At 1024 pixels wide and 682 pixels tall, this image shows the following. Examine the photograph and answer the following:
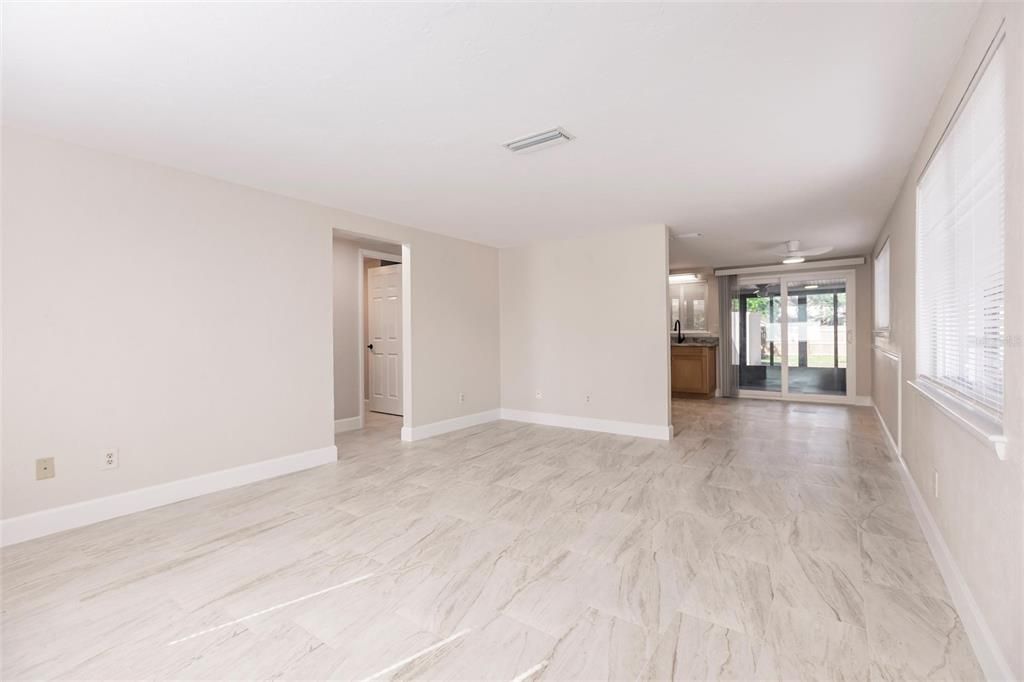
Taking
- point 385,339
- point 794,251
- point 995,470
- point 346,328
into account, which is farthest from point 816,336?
point 346,328

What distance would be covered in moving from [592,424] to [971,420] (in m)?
3.79

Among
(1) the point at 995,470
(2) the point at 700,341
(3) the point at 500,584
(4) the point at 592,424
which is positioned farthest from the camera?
(2) the point at 700,341

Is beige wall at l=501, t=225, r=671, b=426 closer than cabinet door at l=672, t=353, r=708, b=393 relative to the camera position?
Yes

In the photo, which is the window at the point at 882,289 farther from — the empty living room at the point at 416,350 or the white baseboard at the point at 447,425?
the white baseboard at the point at 447,425

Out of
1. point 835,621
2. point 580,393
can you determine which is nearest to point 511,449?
point 580,393

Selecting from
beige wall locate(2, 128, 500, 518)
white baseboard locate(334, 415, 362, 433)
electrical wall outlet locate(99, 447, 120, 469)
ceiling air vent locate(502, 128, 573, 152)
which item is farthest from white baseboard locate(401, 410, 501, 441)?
ceiling air vent locate(502, 128, 573, 152)

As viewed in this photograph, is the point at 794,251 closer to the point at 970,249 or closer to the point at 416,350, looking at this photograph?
the point at 970,249

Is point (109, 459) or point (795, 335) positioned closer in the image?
point (109, 459)

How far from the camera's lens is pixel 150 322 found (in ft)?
9.77

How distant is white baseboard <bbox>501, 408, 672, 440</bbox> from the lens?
483 cm

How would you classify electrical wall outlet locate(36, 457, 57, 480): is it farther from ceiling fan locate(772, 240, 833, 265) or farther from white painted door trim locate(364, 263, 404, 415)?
ceiling fan locate(772, 240, 833, 265)

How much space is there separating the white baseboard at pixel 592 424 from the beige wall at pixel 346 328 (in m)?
1.98

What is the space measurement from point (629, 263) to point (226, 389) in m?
4.04

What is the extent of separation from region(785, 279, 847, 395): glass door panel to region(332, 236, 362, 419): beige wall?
6.71 metres
